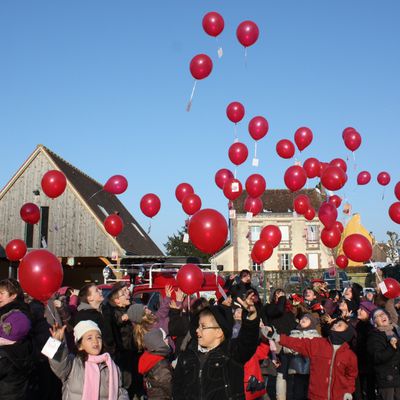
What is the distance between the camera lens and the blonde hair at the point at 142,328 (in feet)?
19.8

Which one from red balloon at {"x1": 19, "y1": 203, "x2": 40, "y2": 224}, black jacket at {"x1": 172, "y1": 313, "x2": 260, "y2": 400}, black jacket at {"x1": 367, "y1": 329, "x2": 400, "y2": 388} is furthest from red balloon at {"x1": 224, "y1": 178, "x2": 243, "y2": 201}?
black jacket at {"x1": 172, "y1": 313, "x2": 260, "y2": 400}

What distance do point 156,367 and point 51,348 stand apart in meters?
1.94

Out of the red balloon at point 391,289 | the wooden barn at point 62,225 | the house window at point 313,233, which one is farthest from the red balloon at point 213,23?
the house window at point 313,233

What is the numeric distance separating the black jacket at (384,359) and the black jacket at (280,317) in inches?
113

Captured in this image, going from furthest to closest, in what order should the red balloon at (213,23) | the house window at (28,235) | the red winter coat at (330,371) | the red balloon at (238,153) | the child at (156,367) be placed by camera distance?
the house window at (28,235) → the red balloon at (238,153) → the red balloon at (213,23) → the red winter coat at (330,371) → the child at (156,367)

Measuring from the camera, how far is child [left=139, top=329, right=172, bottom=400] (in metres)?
5.51

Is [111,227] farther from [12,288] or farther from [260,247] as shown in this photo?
[12,288]

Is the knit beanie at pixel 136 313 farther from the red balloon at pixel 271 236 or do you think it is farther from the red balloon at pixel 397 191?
the red balloon at pixel 397 191

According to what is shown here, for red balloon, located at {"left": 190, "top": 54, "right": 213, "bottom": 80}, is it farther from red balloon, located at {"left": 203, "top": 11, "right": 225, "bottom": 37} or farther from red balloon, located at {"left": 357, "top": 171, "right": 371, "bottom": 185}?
red balloon, located at {"left": 357, "top": 171, "right": 371, "bottom": 185}

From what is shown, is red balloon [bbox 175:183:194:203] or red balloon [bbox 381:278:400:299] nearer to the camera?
red balloon [bbox 381:278:400:299]

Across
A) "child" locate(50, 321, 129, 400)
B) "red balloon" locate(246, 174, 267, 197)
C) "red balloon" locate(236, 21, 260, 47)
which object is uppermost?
"red balloon" locate(236, 21, 260, 47)

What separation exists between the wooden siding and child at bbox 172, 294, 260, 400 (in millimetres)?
20418

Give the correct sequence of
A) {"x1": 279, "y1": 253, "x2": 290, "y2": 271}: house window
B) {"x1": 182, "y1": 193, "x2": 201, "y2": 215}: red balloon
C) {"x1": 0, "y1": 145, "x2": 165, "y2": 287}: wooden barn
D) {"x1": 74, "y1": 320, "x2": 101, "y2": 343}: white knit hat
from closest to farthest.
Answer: {"x1": 74, "y1": 320, "x2": 101, "y2": 343}: white knit hat < {"x1": 182, "y1": 193, "x2": 201, "y2": 215}: red balloon < {"x1": 0, "y1": 145, "x2": 165, "y2": 287}: wooden barn < {"x1": 279, "y1": 253, "x2": 290, "y2": 271}: house window

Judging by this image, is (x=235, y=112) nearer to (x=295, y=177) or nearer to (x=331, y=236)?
(x=295, y=177)
